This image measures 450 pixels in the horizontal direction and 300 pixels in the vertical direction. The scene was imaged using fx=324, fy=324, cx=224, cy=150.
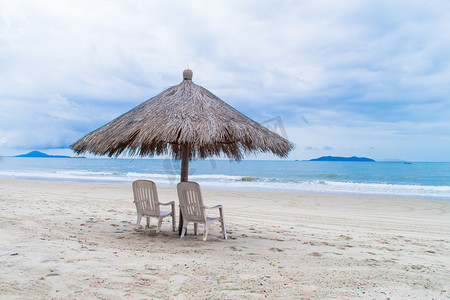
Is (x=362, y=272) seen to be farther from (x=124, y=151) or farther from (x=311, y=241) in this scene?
(x=124, y=151)

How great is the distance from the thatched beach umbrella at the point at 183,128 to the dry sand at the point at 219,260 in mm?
1254

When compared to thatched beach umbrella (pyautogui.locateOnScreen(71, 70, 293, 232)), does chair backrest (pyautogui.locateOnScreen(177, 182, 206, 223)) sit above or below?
below

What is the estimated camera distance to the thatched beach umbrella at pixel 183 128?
398 cm

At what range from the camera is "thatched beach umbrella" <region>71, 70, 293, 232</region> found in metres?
3.98

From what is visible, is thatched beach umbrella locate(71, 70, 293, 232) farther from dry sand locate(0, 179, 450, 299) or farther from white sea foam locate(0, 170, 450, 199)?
white sea foam locate(0, 170, 450, 199)

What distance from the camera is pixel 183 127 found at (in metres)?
4.00

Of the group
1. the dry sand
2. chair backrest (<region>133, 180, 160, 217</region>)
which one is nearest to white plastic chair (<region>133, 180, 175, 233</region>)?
chair backrest (<region>133, 180, 160, 217</region>)

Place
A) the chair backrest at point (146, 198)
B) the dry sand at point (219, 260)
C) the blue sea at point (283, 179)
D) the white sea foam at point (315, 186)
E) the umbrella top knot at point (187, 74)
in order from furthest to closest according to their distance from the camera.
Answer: the blue sea at point (283, 179), the white sea foam at point (315, 186), the umbrella top knot at point (187, 74), the chair backrest at point (146, 198), the dry sand at point (219, 260)

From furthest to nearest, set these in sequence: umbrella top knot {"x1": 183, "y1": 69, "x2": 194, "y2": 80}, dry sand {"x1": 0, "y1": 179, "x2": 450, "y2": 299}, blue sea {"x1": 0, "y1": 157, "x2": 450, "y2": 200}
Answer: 1. blue sea {"x1": 0, "y1": 157, "x2": 450, "y2": 200}
2. umbrella top knot {"x1": 183, "y1": 69, "x2": 194, "y2": 80}
3. dry sand {"x1": 0, "y1": 179, "x2": 450, "y2": 299}

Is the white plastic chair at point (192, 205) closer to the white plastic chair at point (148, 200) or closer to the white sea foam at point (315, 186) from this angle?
the white plastic chair at point (148, 200)

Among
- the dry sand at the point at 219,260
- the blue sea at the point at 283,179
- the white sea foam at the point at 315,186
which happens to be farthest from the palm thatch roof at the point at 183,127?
the white sea foam at the point at 315,186

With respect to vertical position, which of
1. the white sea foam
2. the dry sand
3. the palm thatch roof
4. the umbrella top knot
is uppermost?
the umbrella top knot

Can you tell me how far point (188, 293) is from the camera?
103 inches

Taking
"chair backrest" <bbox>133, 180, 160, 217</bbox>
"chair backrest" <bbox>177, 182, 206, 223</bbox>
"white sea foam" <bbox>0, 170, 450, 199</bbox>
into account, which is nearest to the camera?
"chair backrest" <bbox>177, 182, 206, 223</bbox>
